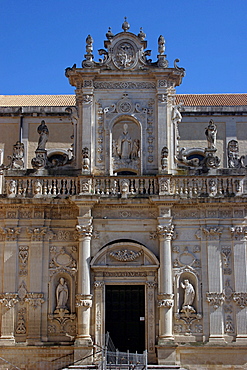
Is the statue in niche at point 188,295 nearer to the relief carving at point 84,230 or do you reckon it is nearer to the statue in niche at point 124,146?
the relief carving at point 84,230

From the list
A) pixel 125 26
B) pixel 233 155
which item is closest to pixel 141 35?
pixel 125 26

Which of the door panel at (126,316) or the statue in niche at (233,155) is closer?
the door panel at (126,316)

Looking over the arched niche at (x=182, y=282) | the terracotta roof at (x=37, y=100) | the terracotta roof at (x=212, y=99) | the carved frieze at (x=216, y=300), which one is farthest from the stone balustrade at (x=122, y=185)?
the terracotta roof at (x=37, y=100)

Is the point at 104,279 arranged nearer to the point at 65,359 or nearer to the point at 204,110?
the point at 65,359

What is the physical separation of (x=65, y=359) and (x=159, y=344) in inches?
122

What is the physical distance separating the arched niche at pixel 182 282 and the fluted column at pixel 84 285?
2930mm

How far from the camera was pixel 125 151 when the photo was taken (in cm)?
2367

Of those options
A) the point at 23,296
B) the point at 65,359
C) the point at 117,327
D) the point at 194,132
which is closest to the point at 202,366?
the point at 117,327

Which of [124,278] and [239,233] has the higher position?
[239,233]

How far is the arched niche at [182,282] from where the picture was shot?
72.4 feet

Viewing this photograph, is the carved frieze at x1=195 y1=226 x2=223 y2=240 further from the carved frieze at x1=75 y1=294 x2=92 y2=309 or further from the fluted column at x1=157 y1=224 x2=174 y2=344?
the carved frieze at x1=75 y1=294 x2=92 y2=309

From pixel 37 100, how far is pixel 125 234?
46.2 ft

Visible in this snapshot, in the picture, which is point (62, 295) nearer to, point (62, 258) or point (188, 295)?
point (62, 258)

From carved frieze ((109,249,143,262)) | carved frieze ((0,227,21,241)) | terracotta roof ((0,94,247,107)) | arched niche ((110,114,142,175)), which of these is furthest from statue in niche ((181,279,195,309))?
terracotta roof ((0,94,247,107))
